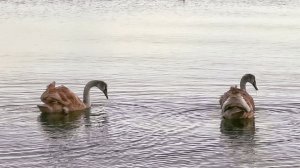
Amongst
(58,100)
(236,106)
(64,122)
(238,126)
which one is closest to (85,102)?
(58,100)

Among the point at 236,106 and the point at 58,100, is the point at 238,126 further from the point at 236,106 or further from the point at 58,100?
the point at 58,100

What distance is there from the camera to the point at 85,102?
20.4 m

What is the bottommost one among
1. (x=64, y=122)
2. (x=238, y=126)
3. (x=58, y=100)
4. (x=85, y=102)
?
(x=238, y=126)

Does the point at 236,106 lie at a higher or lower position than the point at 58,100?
lower

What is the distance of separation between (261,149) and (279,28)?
28925 mm

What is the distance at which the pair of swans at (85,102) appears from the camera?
18.8 metres

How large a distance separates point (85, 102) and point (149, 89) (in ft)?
8.50

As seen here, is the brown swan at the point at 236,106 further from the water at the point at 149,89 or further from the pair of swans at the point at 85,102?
the water at the point at 149,89

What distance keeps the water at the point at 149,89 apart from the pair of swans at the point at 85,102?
0.88 feet

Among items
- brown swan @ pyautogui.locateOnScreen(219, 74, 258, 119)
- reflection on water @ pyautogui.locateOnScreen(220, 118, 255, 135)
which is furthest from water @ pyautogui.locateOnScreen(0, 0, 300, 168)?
brown swan @ pyautogui.locateOnScreen(219, 74, 258, 119)

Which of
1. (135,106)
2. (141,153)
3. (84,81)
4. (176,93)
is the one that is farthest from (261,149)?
(84,81)

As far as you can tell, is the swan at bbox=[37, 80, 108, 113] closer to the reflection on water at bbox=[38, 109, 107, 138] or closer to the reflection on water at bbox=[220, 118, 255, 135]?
the reflection on water at bbox=[38, 109, 107, 138]

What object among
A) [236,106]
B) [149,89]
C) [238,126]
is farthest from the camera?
[149,89]

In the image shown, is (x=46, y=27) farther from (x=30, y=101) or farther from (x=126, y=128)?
(x=126, y=128)
